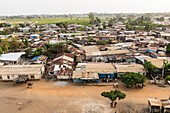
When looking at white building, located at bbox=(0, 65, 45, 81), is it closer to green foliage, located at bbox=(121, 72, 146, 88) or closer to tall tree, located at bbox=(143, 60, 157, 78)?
green foliage, located at bbox=(121, 72, 146, 88)

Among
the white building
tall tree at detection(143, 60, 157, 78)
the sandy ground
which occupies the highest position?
tall tree at detection(143, 60, 157, 78)

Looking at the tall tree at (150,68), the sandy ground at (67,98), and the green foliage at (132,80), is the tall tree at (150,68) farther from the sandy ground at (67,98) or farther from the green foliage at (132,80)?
the green foliage at (132,80)

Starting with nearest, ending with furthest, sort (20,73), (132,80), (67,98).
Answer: (67,98)
(132,80)
(20,73)

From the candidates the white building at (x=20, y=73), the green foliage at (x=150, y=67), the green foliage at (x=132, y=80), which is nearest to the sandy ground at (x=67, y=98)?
the green foliage at (x=132, y=80)

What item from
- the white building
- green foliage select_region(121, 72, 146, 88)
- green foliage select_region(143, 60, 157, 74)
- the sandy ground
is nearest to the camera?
the sandy ground

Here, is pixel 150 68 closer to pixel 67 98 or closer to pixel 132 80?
pixel 132 80

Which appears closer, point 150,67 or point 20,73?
point 150,67

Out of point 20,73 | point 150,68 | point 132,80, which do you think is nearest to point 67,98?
point 132,80

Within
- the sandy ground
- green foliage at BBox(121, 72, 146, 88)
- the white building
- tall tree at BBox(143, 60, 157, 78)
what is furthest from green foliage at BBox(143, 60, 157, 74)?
the white building

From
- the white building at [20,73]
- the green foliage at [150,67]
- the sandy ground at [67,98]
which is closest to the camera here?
the sandy ground at [67,98]
